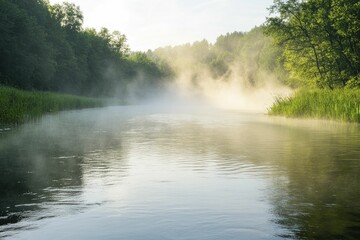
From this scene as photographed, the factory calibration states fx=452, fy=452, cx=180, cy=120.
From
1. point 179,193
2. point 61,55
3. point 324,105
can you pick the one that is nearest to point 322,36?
point 324,105

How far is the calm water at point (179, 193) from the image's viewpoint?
547cm

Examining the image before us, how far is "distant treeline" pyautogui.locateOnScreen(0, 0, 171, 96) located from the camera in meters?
54.0

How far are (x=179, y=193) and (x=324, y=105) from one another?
23660 millimetres

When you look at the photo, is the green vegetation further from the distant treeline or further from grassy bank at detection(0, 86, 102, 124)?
Result: the distant treeline

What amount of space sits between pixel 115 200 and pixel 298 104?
27.7 m

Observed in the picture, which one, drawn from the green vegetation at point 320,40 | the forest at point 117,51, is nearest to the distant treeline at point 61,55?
the forest at point 117,51

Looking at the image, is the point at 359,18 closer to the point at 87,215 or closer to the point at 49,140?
the point at 49,140

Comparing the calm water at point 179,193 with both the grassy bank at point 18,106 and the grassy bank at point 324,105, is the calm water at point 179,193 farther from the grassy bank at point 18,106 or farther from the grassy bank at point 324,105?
the grassy bank at point 324,105

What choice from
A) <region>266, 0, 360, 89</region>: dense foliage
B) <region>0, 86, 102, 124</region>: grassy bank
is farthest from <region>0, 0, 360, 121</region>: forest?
<region>0, 86, 102, 124</region>: grassy bank

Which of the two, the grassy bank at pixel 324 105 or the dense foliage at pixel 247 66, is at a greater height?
the dense foliage at pixel 247 66

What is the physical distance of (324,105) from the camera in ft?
95.3

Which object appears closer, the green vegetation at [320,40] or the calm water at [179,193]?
the calm water at [179,193]

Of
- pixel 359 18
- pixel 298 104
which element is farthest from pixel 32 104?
pixel 359 18

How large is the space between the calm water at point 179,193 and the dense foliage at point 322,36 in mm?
29324
